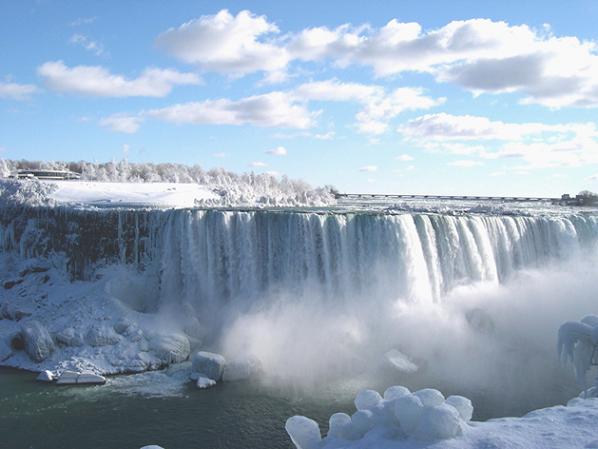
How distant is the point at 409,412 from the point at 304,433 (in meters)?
1.41

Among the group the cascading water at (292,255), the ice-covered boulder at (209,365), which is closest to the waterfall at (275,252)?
the cascading water at (292,255)

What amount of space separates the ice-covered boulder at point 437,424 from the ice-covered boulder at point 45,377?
12.4 meters

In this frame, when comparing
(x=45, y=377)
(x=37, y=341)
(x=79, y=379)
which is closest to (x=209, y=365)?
(x=79, y=379)

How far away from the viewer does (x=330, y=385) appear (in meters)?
14.8

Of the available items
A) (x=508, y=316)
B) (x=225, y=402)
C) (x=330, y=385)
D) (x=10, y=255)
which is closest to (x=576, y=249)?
(x=508, y=316)

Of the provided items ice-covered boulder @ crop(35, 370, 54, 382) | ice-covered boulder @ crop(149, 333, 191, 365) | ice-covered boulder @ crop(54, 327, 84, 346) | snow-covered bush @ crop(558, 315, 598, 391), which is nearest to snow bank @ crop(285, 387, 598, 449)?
snow-covered bush @ crop(558, 315, 598, 391)

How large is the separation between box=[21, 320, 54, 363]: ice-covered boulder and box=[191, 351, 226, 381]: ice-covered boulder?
458 centimetres

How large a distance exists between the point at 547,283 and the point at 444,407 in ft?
60.0

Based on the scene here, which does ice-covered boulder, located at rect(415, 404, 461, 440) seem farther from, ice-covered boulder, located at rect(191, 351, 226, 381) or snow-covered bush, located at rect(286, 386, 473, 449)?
ice-covered boulder, located at rect(191, 351, 226, 381)

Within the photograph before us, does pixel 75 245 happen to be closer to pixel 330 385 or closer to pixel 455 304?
pixel 330 385

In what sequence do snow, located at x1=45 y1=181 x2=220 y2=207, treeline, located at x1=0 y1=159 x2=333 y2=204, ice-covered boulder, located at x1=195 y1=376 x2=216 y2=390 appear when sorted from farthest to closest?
1. treeline, located at x1=0 y1=159 x2=333 y2=204
2. snow, located at x1=45 y1=181 x2=220 y2=207
3. ice-covered boulder, located at x1=195 y1=376 x2=216 y2=390

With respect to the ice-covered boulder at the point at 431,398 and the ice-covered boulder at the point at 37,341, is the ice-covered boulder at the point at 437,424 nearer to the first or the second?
the ice-covered boulder at the point at 431,398

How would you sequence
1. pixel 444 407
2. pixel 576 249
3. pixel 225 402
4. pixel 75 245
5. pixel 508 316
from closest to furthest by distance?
1. pixel 444 407
2. pixel 225 402
3. pixel 508 316
4. pixel 75 245
5. pixel 576 249

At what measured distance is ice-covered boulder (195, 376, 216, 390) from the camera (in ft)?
48.1
